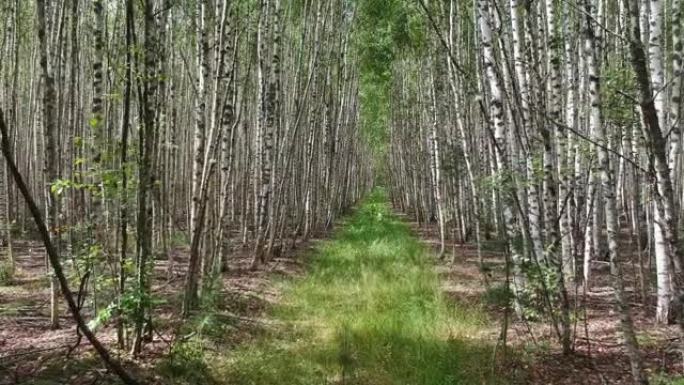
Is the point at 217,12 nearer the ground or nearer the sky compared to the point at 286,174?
nearer the sky

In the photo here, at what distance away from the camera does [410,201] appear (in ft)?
107

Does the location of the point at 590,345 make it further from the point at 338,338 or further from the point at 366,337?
the point at 338,338

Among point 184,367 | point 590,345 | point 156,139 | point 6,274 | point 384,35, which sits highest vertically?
point 384,35

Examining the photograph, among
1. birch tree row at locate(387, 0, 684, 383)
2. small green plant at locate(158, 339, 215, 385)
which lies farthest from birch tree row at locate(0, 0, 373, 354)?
birch tree row at locate(387, 0, 684, 383)

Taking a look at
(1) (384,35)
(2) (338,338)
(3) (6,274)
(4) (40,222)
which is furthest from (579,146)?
(1) (384,35)

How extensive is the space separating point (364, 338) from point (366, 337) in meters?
0.04

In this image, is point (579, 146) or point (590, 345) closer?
point (590, 345)

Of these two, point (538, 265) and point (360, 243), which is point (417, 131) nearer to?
point (360, 243)

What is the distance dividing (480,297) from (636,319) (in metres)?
2.53

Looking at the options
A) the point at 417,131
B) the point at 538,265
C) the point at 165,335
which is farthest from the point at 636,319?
the point at 417,131

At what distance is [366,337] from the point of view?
7355mm

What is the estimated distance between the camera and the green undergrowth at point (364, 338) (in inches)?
239

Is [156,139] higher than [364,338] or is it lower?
higher

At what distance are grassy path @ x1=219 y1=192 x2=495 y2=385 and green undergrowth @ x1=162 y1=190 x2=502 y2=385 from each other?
0.01 meters
